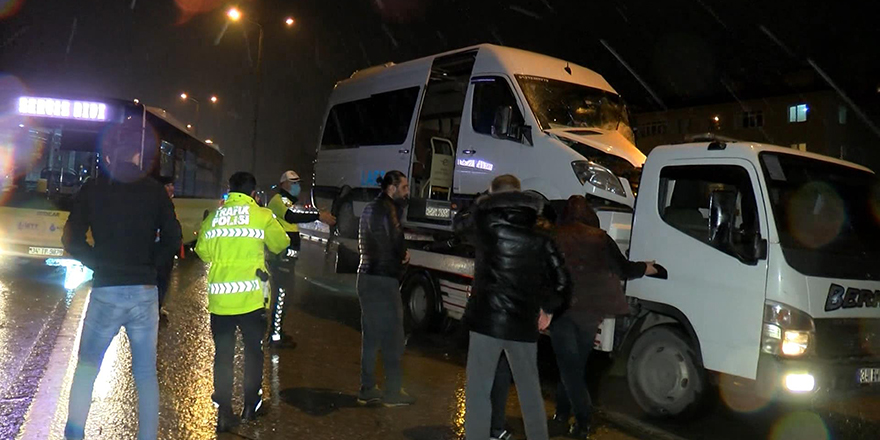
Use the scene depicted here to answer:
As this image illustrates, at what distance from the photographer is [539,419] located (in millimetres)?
4344

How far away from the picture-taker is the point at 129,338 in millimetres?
4312

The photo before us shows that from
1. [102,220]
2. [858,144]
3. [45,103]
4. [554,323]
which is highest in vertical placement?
[858,144]

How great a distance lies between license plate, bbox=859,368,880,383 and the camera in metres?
5.41

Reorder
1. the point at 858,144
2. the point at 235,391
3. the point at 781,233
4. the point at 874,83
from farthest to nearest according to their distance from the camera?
the point at 858,144 → the point at 874,83 → the point at 235,391 → the point at 781,233

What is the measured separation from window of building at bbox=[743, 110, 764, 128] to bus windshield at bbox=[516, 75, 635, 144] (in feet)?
140

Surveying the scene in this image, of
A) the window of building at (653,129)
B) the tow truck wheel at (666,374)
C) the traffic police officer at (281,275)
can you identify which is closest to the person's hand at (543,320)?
the tow truck wheel at (666,374)

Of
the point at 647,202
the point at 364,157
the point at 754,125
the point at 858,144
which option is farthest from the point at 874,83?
the point at 647,202

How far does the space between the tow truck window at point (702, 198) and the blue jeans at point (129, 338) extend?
159 inches

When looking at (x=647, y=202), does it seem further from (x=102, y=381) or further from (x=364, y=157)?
(x=364, y=157)

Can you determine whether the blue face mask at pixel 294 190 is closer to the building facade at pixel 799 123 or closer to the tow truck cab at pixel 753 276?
the tow truck cab at pixel 753 276

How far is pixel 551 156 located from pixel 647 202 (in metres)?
1.78

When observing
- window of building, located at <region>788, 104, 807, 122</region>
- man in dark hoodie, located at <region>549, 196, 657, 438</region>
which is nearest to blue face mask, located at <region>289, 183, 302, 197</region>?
man in dark hoodie, located at <region>549, 196, 657, 438</region>

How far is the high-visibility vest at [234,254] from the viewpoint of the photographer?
501 centimetres

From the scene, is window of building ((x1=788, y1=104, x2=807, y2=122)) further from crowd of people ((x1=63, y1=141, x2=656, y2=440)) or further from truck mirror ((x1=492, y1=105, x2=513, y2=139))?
crowd of people ((x1=63, y1=141, x2=656, y2=440))
